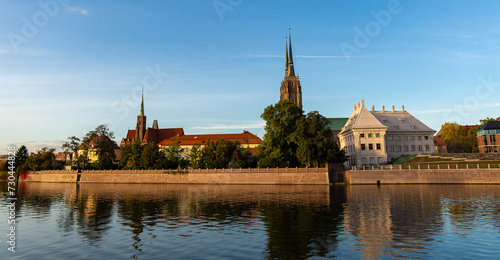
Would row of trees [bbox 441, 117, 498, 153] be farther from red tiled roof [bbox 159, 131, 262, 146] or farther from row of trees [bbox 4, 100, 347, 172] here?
red tiled roof [bbox 159, 131, 262, 146]

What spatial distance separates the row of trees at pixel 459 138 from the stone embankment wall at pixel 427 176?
172 feet

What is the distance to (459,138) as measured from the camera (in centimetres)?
11825

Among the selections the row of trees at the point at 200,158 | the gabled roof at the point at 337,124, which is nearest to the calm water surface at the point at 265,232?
the row of trees at the point at 200,158

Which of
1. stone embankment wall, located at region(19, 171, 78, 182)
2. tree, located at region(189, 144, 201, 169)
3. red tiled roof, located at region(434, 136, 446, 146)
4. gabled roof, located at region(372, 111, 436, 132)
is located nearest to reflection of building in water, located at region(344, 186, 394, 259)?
tree, located at region(189, 144, 201, 169)

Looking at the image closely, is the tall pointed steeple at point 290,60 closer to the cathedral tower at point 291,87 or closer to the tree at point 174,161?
the cathedral tower at point 291,87

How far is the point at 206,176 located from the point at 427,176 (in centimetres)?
4928

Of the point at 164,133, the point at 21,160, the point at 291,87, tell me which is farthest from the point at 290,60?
the point at 21,160

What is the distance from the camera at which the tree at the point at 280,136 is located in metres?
76.6

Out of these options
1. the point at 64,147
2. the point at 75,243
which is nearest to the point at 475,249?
the point at 75,243

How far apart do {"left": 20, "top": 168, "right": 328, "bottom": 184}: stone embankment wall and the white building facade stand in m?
19.0

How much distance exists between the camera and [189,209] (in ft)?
111

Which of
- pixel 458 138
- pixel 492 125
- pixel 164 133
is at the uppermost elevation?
pixel 164 133

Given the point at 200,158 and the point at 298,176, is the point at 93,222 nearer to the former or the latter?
the point at 298,176

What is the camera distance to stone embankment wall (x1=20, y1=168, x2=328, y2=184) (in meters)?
72.1
